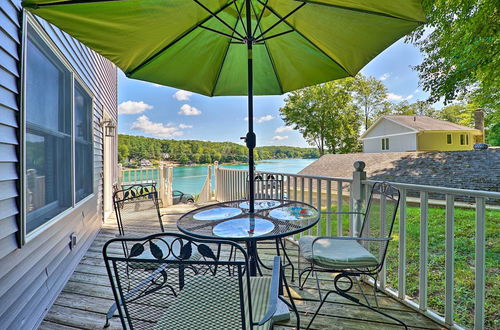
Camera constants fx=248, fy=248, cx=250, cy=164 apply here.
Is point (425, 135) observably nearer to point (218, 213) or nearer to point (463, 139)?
point (463, 139)

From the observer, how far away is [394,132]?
810 inches

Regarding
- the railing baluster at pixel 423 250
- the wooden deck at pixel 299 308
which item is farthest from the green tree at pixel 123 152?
the railing baluster at pixel 423 250

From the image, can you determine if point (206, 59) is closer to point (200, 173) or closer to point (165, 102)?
point (200, 173)

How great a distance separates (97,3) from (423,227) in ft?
9.34

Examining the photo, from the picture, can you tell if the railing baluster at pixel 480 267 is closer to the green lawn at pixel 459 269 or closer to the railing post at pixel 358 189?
the green lawn at pixel 459 269

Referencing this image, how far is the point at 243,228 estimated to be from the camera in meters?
1.73

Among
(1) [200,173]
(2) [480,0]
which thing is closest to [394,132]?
(2) [480,0]

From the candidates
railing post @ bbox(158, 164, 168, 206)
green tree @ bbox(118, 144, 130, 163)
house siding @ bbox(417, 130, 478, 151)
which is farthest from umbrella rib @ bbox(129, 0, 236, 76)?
house siding @ bbox(417, 130, 478, 151)

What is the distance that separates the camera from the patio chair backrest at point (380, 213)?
2055mm

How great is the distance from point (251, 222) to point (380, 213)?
52.6 inches

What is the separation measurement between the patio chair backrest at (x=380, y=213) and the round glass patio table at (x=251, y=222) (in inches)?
23.6

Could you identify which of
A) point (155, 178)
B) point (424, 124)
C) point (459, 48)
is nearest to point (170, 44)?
point (155, 178)

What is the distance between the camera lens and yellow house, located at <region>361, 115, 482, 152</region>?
61.6ft

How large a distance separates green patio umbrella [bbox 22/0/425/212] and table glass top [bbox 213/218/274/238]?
25 centimetres
